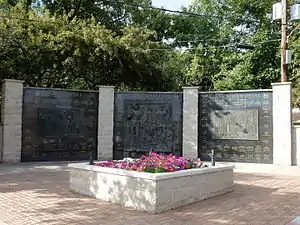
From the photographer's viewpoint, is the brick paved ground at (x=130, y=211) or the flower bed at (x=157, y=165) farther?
the flower bed at (x=157, y=165)

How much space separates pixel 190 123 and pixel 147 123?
1749mm

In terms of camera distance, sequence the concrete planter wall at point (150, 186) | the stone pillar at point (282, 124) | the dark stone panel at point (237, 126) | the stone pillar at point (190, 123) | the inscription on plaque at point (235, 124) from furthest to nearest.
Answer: the stone pillar at point (190, 123), the inscription on plaque at point (235, 124), the dark stone panel at point (237, 126), the stone pillar at point (282, 124), the concrete planter wall at point (150, 186)

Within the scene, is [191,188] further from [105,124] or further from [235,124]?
[105,124]

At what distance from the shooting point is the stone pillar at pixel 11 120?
12.3 m

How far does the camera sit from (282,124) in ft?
39.8

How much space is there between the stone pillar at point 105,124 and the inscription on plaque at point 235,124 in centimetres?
409


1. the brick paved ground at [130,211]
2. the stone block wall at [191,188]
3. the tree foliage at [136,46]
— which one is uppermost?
the tree foliage at [136,46]

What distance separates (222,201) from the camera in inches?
265

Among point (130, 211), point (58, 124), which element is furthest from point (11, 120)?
point (130, 211)

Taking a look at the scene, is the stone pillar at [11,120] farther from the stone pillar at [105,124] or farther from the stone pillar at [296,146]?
the stone pillar at [296,146]

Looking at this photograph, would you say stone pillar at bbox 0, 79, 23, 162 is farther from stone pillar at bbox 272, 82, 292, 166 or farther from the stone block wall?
stone pillar at bbox 272, 82, 292, 166

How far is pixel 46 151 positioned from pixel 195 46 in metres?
15.9

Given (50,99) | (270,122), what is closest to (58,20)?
(50,99)

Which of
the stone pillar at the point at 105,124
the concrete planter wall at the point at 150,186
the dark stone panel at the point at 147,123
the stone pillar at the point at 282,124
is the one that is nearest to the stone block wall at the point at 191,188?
the concrete planter wall at the point at 150,186
